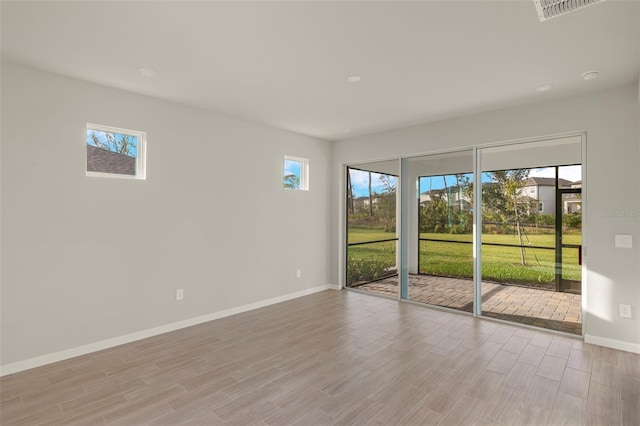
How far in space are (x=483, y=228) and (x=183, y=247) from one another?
13.1 feet

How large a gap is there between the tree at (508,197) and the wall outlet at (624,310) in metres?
0.99

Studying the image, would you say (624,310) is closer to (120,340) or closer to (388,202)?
(388,202)

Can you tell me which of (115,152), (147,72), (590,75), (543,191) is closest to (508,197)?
(543,191)

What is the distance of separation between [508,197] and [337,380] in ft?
10.6

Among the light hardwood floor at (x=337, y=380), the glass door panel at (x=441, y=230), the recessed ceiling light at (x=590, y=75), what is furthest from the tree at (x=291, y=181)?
the recessed ceiling light at (x=590, y=75)

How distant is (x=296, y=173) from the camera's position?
5754 mm

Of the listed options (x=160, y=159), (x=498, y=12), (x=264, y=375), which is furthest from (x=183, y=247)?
(x=498, y=12)

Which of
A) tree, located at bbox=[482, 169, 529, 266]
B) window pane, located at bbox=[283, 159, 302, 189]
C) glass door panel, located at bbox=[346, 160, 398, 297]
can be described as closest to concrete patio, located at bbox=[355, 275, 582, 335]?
glass door panel, located at bbox=[346, 160, 398, 297]

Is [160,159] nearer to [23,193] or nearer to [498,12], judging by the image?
[23,193]

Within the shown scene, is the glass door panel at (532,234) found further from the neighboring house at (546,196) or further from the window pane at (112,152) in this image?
the window pane at (112,152)

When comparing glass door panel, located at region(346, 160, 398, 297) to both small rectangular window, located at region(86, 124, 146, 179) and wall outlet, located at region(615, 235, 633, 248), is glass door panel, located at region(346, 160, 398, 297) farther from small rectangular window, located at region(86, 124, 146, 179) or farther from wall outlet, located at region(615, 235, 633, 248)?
small rectangular window, located at region(86, 124, 146, 179)

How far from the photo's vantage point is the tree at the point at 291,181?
5.53 metres

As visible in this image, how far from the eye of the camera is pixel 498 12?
2219 millimetres

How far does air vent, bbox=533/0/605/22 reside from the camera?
204cm
